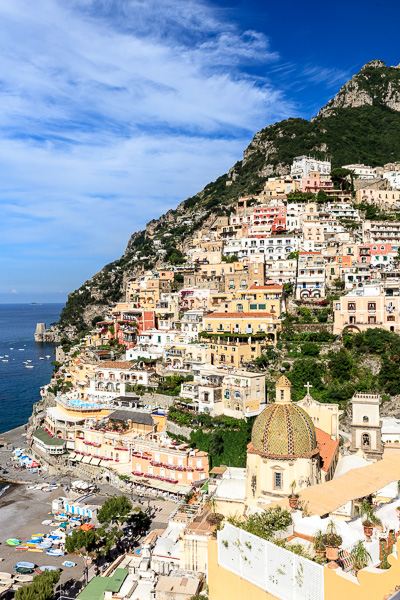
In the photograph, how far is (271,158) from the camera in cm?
10862

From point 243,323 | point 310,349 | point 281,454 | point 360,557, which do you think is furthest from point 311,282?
point 360,557

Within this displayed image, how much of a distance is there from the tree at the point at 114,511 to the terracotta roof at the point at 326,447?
12.5m

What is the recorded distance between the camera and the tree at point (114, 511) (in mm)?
31297

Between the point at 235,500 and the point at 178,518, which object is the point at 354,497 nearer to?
the point at 235,500

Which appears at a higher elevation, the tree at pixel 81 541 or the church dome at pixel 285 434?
the church dome at pixel 285 434

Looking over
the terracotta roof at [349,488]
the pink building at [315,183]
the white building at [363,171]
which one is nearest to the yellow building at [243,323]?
the terracotta roof at [349,488]

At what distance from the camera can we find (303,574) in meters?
11.9

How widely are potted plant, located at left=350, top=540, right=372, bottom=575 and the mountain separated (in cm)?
7901

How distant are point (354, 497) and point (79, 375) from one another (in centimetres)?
4377

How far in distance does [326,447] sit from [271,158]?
89.0 m

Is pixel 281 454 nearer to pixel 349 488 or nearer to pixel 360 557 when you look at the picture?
pixel 349 488

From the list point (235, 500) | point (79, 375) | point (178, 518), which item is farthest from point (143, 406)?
point (235, 500)

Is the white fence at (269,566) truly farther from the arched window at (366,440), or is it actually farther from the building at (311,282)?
the building at (311,282)

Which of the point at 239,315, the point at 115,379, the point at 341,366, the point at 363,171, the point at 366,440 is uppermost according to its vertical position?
the point at 363,171
